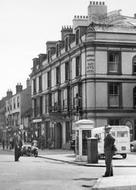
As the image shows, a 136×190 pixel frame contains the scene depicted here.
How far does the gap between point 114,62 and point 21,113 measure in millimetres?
38525

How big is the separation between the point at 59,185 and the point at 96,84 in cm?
3344

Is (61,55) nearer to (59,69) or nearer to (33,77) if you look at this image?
(59,69)

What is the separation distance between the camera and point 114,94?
164ft

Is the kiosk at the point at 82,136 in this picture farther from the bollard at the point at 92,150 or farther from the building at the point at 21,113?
the building at the point at 21,113

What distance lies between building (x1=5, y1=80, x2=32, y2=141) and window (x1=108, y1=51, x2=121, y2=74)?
1252 inches

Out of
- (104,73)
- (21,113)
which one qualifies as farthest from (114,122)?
(21,113)

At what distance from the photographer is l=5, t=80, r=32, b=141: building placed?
8189 cm

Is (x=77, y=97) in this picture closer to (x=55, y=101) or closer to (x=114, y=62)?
(x=114, y=62)

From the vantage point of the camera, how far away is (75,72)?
5338cm

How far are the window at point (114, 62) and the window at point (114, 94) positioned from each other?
137 centimetres

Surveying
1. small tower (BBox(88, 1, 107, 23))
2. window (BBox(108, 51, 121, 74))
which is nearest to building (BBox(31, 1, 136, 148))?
window (BBox(108, 51, 121, 74))

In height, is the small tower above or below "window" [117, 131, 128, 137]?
above

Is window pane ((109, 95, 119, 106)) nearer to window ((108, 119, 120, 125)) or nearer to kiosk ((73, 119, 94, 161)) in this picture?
window ((108, 119, 120, 125))

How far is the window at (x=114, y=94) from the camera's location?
50.0 m
